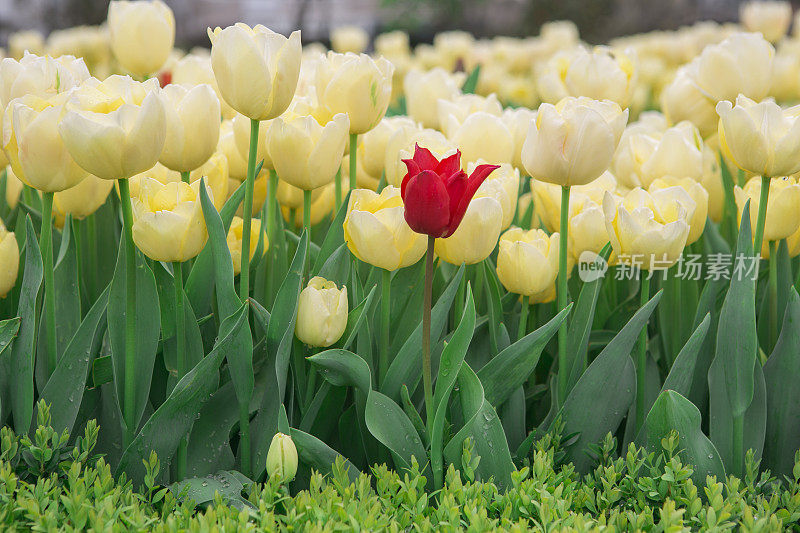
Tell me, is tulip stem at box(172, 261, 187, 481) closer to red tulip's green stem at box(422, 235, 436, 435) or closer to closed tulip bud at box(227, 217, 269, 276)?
closed tulip bud at box(227, 217, 269, 276)

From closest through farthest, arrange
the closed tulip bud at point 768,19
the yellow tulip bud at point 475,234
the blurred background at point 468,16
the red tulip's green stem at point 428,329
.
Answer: the red tulip's green stem at point 428,329, the yellow tulip bud at point 475,234, the closed tulip bud at point 768,19, the blurred background at point 468,16

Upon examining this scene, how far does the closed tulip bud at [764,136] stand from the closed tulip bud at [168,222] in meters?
1.03

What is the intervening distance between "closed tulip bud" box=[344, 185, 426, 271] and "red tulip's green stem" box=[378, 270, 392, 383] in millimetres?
59

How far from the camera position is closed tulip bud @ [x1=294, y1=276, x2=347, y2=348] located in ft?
5.12

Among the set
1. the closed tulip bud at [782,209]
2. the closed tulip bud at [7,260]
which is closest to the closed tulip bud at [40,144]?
the closed tulip bud at [7,260]

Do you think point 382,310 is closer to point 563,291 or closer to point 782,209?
point 563,291

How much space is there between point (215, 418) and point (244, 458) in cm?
10

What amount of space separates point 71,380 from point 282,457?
0.50 metres

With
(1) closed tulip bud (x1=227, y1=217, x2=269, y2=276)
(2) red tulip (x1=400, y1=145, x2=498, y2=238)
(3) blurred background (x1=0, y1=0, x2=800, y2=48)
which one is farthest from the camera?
(3) blurred background (x1=0, y1=0, x2=800, y2=48)

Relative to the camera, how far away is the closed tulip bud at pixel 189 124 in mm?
1644

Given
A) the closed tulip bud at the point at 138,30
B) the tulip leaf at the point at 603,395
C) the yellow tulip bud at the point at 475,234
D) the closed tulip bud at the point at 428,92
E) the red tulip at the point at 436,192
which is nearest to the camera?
the red tulip at the point at 436,192

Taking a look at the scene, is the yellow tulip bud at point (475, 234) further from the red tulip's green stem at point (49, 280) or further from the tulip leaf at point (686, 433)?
the red tulip's green stem at point (49, 280)

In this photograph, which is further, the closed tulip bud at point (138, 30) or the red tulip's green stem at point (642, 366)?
the closed tulip bud at point (138, 30)

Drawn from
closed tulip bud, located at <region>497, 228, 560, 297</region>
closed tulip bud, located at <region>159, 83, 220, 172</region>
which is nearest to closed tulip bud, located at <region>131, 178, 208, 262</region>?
closed tulip bud, located at <region>159, 83, 220, 172</region>
